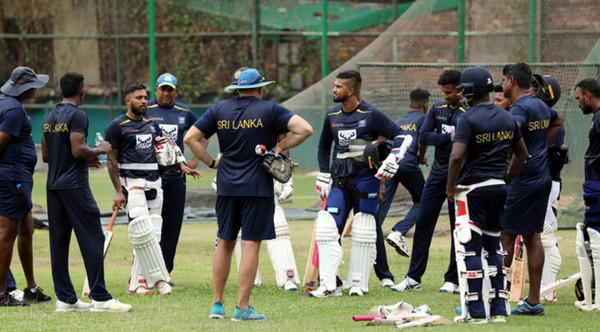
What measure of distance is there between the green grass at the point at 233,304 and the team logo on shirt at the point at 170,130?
1624mm

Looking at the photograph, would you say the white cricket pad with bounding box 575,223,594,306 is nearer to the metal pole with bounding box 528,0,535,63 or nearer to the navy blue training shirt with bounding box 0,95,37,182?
the navy blue training shirt with bounding box 0,95,37,182

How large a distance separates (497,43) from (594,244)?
998 cm

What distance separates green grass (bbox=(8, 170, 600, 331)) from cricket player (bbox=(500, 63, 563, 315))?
0.72 m

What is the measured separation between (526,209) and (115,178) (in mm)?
4044

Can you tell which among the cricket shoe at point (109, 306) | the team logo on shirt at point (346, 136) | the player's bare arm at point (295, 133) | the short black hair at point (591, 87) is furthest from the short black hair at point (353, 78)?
the cricket shoe at point (109, 306)

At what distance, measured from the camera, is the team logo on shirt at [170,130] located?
448 inches

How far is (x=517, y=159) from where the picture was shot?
868 centimetres

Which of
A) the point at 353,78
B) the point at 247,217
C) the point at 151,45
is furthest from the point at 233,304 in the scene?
the point at 151,45

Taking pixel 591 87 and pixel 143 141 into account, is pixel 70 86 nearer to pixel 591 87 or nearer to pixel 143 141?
pixel 143 141

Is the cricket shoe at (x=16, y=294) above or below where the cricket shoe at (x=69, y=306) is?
below

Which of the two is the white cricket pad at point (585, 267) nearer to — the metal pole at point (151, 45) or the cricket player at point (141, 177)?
the cricket player at point (141, 177)

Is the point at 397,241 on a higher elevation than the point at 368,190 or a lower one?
lower

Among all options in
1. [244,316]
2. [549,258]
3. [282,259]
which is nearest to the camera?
[244,316]

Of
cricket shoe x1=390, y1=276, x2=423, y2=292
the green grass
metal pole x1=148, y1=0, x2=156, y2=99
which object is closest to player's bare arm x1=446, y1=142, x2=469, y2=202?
the green grass
